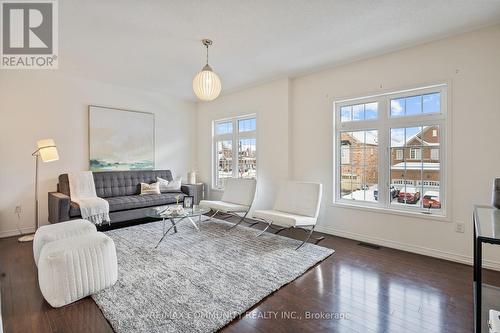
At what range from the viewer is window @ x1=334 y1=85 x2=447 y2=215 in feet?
10.6

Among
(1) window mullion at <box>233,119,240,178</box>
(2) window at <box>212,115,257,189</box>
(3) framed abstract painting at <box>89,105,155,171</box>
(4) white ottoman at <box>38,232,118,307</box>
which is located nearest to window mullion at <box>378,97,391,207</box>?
(2) window at <box>212,115,257,189</box>

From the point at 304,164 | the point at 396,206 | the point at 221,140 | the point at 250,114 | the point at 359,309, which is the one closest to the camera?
the point at 359,309

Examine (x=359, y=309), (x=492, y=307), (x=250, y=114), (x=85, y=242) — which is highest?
(x=250, y=114)

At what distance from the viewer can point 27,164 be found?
4.04 metres

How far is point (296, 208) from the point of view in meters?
3.88

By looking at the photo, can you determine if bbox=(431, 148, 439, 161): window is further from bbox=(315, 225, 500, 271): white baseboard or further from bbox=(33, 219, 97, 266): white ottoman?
bbox=(33, 219, 97, 266): white ottoman

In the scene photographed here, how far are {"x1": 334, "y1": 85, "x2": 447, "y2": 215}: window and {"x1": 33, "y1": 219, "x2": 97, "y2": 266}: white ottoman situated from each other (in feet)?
11.4

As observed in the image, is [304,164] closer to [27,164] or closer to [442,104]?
[442,104]

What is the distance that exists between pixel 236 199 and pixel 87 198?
2.45 metres

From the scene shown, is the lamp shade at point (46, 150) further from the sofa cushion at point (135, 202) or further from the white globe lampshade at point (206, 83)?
the white globe lampshade at point (206, 83)

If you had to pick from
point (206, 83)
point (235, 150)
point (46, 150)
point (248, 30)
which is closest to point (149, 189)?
point (46, 150)

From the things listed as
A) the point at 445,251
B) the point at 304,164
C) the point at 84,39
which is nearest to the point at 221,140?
the point at 304,164

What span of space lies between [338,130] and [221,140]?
2.79 m

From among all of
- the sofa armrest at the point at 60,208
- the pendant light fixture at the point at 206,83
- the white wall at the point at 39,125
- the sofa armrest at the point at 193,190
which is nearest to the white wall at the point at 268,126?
the sofa armrest at the point at 193,190
